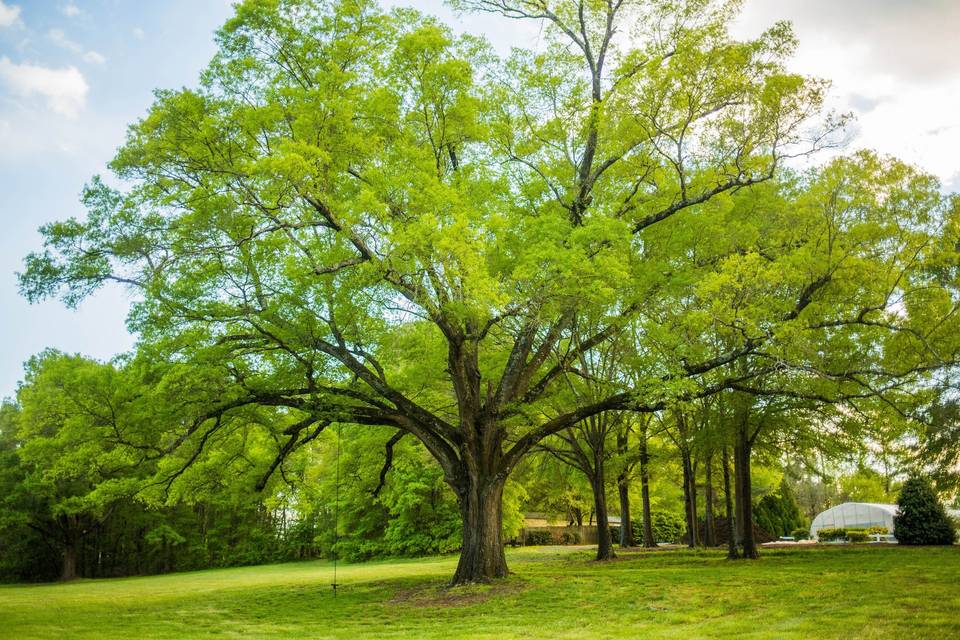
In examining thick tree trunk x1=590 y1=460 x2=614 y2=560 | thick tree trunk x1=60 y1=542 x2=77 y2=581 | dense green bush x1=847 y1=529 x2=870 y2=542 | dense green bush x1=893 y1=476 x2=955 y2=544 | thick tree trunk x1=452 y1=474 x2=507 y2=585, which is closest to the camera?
thick tree trunk x1=452 y1=474 x2=507 y2=585

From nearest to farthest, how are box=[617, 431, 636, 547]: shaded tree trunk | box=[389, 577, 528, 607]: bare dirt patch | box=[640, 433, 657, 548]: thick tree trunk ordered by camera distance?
1. box=[389, 577, 528, 607]: bare dirt patch
2. box=[640, 433, 657, 548]: thick tree trunk
3. box=[617, 431, 636, 547]: shaded tree trunk

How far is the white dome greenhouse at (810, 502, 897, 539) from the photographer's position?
1347 inches

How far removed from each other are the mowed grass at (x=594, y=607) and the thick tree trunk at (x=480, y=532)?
53 centimetres

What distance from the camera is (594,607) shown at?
1096 centimetres

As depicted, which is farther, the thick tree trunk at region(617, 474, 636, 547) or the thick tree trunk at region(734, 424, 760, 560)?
the thick tree trunk at region(617, 474, 636, 547)

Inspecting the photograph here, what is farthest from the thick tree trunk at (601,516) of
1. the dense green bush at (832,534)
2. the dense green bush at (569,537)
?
the dense green bush at (569,537)

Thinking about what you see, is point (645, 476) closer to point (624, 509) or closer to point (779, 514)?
point (624, 509)

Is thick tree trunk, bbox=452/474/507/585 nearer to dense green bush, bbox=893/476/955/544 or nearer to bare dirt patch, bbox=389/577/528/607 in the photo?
bare dirt patch, bbox=389/577/528/607

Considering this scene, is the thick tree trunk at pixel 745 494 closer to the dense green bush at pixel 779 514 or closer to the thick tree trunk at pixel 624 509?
the thick tree trunk at pixel 624 509

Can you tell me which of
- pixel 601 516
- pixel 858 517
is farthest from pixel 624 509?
pixel 858 517

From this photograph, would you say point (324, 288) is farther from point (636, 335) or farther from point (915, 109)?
point (915, 109)

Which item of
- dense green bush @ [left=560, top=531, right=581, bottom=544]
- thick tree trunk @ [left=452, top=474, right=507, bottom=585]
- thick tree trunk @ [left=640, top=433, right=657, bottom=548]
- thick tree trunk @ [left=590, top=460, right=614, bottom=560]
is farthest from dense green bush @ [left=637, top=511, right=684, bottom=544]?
thick tree trunk @ [left=452, top=474, right=507, bottom=585]

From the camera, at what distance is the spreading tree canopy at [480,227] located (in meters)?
12.7

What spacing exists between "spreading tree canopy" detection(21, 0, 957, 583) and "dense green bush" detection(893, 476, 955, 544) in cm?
864
